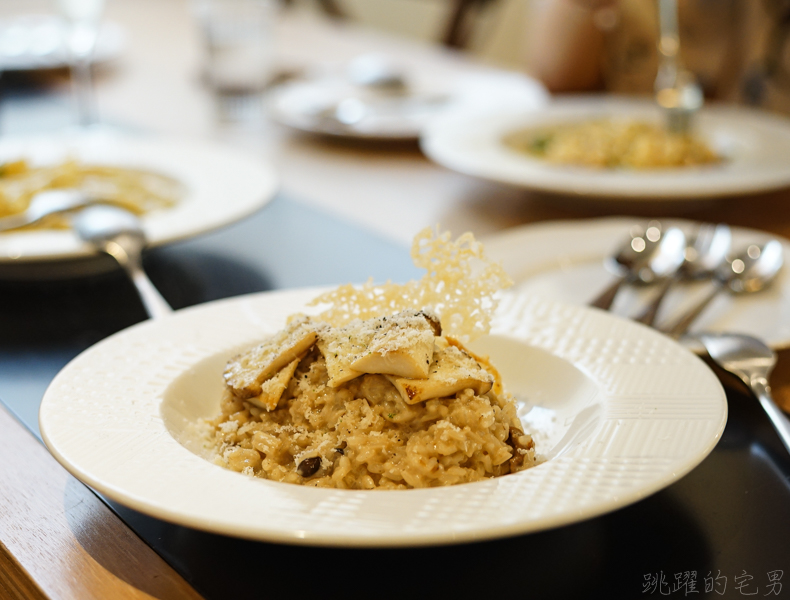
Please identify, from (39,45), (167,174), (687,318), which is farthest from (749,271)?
(39,45)

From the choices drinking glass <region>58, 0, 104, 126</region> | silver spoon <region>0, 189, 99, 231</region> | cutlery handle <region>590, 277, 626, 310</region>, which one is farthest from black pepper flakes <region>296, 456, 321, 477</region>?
drinking glass <region>58, 0, 104, 126</region>

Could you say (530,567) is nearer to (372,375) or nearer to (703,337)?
(372,375)

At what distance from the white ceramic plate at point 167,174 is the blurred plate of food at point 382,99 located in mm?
514

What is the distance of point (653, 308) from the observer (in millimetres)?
1181

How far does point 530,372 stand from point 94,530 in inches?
19.0

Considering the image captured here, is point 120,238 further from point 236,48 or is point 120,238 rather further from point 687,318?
point 236,48

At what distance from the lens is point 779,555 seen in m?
0.73

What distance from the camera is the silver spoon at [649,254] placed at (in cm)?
135

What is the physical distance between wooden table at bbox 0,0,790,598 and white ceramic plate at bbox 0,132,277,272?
0.09 meters

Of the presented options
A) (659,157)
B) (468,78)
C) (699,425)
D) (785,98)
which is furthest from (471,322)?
(785,98)

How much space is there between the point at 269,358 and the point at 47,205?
82 centimetres

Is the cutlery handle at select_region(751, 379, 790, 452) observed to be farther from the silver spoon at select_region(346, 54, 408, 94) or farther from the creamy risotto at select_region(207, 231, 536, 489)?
the silver spoon at select_region(346, 54, 408, 94)

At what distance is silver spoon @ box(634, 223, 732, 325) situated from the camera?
1354mm

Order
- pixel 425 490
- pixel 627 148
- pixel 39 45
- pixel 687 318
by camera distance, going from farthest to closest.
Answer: pixel 39 45, pixel 627 148, pixel 687 318, pixel 425 490
